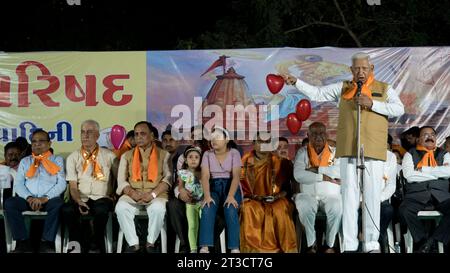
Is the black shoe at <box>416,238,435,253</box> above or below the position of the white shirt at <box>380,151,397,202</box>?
below

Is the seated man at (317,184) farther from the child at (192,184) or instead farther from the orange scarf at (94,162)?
the orange scarf at (94,162)

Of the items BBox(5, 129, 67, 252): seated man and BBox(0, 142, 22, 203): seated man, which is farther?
BBox(0, 142, 22, 203): seated man

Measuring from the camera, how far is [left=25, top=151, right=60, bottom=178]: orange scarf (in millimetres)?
9922

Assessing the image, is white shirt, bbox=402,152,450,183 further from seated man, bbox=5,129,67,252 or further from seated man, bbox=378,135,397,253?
seated man, bbox=5,129,67,252

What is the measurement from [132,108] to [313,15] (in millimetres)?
4554

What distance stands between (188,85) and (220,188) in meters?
1.60

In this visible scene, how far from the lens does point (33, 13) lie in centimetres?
1501

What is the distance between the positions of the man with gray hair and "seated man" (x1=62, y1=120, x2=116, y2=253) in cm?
216

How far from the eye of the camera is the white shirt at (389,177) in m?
9.63

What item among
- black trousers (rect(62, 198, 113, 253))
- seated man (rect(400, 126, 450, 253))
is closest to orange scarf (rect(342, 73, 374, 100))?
seated man (rect(400, 126, 450, 253))

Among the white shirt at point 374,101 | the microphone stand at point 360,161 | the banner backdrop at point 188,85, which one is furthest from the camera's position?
the banner backdrop at point 188,85

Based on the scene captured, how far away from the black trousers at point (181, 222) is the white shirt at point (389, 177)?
147 cm

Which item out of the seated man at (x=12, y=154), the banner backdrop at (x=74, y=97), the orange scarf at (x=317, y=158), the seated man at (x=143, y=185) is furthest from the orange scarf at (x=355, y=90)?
the seated man at (x=12, y=154)
